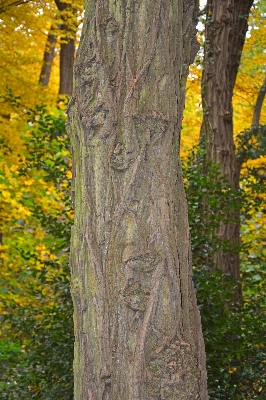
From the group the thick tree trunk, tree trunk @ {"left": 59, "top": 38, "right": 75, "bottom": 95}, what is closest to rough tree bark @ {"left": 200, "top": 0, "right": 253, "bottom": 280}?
tree trunk @ {"left": 59, "top": 38, "right": 75, "bottom": 95}

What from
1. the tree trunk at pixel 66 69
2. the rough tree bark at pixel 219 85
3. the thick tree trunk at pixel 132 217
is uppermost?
the tree trunk at pixel 66 69

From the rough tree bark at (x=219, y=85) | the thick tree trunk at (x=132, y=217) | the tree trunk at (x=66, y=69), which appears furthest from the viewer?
the tree trunk at (x=66, y=69)

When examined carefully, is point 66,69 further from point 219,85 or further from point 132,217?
point 132,217

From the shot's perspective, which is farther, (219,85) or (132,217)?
(219,85)

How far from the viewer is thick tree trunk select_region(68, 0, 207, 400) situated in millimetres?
2752

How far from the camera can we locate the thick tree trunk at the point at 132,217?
275cm

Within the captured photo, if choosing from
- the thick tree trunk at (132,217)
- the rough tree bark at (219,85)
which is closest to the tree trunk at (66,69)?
the rough tree bark at (219,85)

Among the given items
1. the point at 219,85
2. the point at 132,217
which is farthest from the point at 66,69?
the point at 132,217

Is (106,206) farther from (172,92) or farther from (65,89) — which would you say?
(65,89)

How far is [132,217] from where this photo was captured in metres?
2.79

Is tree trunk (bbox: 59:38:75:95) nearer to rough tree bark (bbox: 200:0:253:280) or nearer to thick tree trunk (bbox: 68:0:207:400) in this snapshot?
rough tree bark (bbox: 200:0:253:280)

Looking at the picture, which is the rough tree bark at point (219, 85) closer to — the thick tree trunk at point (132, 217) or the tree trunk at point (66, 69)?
the tree trunk at point (66, 69)

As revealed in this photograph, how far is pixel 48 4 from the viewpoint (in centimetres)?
1062

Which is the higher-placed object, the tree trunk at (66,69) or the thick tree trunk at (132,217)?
the tree trunk at (66,69)
